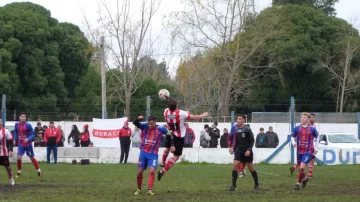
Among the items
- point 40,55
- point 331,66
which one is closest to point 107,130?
point 40,55

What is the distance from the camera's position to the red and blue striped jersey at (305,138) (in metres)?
18.2

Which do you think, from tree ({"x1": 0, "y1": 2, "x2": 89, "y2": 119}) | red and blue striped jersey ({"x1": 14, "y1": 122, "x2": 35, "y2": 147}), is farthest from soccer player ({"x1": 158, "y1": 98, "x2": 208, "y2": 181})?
tree ({"x1": 0, "y1": 2, "x2": 89, "y2": 119})

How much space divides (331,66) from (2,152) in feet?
129

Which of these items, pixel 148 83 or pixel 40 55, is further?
pixel 148 83

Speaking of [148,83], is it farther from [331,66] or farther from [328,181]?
[328,181]

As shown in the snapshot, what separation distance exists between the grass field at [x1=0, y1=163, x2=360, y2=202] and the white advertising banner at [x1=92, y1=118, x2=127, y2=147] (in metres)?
8.55

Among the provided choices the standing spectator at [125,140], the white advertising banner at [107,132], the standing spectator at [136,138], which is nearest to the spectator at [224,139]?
the standing spectator at [136,138]

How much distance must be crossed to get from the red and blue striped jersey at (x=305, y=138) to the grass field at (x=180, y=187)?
994 mm

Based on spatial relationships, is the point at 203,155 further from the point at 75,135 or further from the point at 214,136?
the point at 75,135

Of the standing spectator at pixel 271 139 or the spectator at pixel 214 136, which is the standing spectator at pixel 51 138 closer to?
the spectator at pixel 214 136

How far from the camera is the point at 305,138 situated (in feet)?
60.0

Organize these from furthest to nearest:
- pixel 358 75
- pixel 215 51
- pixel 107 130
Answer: pixel 358 75, pixel 215 51, pixel 107 130

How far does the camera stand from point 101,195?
15641 millimetres

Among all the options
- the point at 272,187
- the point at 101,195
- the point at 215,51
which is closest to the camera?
the point at 101,195
